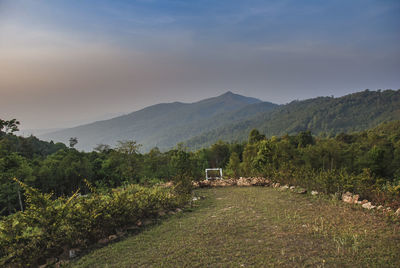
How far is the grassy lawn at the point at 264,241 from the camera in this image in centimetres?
357

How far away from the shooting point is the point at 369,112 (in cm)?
15175

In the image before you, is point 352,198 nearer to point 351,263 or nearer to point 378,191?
point 378,191

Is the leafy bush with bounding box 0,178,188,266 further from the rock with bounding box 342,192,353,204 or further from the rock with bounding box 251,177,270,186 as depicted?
the rock with bounding box 251,177,270,186

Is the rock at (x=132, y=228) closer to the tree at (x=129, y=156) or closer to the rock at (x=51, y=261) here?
the rock at (x=51, y=261)

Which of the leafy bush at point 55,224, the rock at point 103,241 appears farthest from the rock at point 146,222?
the rock at point 103,241

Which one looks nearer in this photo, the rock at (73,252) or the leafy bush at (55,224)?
the leafy bush at (55,224)

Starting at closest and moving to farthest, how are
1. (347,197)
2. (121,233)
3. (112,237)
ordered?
(112,237)
(121,233)
(347,197)

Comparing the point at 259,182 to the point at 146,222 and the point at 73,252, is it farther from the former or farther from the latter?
the point at 73,252

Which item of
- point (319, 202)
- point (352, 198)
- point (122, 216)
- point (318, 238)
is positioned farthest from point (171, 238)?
point (352, 198)

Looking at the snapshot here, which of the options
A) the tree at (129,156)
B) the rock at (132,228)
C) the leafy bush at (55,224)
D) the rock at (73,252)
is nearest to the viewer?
the leafy bush at (55,224)

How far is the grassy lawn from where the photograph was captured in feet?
11.7

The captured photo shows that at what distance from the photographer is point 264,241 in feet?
14.1

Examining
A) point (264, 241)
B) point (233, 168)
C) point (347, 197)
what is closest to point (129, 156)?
point (264, 241)

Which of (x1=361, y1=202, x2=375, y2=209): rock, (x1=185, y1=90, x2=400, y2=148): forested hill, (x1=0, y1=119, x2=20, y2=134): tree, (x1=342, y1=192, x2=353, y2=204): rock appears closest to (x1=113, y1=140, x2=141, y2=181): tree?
(x1=0, y1=119, x2=20, y2=134): tree
